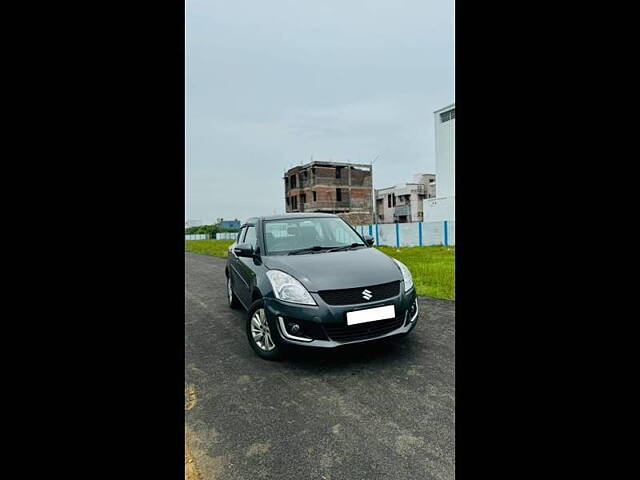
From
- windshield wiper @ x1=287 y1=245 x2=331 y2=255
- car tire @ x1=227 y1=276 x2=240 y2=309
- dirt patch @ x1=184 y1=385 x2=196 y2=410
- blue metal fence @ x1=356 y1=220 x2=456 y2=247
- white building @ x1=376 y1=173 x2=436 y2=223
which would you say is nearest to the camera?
dirt patch @ x1=184 y1=385 x2=196 y2=410

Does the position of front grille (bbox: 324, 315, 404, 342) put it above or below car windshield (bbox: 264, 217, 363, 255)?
below

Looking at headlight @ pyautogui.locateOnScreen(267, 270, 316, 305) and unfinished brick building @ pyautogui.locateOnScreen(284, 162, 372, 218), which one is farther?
unfinished brick building @ pyautogui.locateOnScreen(284, 162, 372, 218)

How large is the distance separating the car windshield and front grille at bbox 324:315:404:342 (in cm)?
115

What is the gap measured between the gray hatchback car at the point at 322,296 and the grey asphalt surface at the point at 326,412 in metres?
0.32

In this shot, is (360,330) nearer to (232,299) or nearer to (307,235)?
(307,235)

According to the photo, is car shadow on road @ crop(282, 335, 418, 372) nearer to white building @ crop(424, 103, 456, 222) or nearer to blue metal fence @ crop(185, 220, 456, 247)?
blue metal fence @ crop(185, 220, 456, 247)

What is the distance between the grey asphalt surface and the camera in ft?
6.43

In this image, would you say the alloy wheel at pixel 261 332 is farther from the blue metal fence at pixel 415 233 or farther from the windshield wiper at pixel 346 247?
the blue metal fence at pixel 415 233

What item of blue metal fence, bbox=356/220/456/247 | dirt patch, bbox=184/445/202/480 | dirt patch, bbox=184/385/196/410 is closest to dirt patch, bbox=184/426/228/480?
dirt patch, bbox=184/445/202/480

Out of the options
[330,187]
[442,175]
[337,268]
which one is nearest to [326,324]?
[337,268]

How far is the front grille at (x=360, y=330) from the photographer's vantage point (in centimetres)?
313

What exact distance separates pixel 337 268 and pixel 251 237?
6.08 ft
